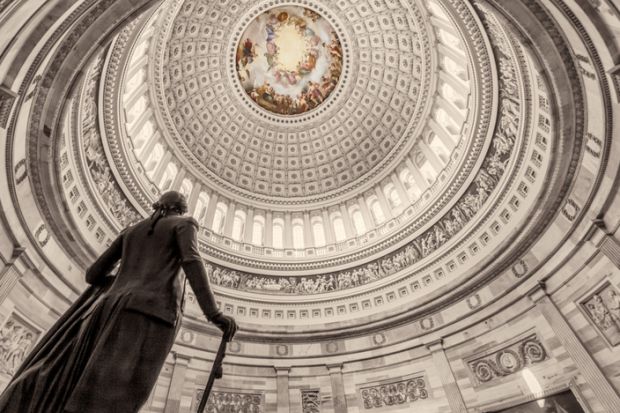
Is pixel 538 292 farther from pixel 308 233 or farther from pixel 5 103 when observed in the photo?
pixel 5 103

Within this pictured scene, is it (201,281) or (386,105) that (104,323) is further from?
(386,105)

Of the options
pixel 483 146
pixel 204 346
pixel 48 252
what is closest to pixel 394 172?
pixel 483 146

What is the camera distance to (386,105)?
83.9 feet

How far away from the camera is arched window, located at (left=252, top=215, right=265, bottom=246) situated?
22156mm

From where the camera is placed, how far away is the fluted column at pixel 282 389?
14.5m

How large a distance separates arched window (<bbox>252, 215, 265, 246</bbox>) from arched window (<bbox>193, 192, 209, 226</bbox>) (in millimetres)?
3035

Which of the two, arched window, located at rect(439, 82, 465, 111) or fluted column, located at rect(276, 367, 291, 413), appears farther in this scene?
arched window, located at rect(439, 82, 465, 111)

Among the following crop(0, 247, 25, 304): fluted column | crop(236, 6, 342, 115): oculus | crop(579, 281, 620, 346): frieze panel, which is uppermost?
crop(236, 6, 342, 115): oculus

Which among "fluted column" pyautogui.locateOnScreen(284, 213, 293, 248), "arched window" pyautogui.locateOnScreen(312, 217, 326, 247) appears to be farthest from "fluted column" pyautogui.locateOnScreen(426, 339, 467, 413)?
"fluted column" pyautogui.locateOnScreen(284, 213, 293, 248)

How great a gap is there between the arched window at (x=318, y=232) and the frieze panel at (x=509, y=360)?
1096 cm


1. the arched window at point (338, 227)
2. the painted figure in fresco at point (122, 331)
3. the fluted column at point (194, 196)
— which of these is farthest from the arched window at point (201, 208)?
the painted figure in fresco at point (122, 331)

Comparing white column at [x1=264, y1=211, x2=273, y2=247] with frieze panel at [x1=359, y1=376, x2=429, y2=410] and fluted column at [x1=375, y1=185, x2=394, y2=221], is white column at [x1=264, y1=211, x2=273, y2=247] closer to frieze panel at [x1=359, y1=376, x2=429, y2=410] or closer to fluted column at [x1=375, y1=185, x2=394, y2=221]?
fluted column at [x1=375, y1=185, x2=394, y2=221]

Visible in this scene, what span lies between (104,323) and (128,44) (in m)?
14.2

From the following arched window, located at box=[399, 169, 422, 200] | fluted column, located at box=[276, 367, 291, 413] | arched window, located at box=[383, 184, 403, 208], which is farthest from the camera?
arched window, located at box=[383, 184, 403, 208]
